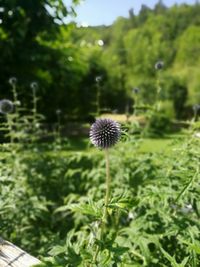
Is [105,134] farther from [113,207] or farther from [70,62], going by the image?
[70,62]

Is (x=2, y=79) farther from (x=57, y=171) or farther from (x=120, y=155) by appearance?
(x=120, y=155)

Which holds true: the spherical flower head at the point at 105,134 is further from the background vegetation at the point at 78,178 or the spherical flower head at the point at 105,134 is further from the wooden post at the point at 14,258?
the wooden post at the point at 14,258

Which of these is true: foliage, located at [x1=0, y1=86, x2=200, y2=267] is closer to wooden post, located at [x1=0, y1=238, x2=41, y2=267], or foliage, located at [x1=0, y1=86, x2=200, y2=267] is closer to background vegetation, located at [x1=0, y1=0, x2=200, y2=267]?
background vegetation, located at [x1=0, y1=0, x2=200, y2=267]

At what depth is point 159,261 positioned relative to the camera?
8.45ft

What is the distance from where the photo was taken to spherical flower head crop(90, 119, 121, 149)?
1.93 meters

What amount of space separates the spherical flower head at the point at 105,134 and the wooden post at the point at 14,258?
21.8 inches

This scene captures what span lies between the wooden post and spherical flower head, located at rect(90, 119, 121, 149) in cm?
55

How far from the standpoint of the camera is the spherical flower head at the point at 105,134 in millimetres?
1926

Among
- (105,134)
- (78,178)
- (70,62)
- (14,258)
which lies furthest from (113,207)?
(70,62)

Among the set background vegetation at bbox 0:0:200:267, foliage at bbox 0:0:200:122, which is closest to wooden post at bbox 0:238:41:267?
background vegetation at bbox 0:0:200:267

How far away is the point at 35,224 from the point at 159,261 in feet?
5.23

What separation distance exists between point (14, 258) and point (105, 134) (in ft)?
2.14

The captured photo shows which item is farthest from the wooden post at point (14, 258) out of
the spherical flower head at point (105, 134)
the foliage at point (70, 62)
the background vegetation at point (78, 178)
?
the foliage at point (70, 62)

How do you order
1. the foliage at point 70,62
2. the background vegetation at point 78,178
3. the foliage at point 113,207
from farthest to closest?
the foliage at point 70,62 < the background vegetation at point 78,178 < the foliage at point 113,207
